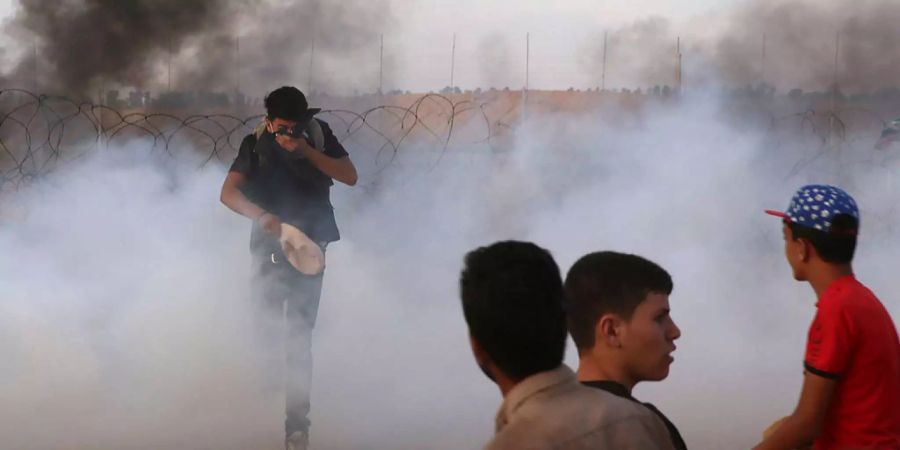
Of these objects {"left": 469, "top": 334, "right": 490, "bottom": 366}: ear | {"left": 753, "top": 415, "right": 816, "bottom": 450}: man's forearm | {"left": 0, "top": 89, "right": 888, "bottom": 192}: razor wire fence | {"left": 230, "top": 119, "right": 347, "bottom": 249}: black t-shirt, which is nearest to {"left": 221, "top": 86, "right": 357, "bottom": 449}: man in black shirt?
{"left": 230, "top": 119, "right": 347, "bottom": 249}: black t-shirt

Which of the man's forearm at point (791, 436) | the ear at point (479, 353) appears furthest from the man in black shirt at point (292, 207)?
the ear at point (479, 353)

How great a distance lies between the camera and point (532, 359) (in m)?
1.92

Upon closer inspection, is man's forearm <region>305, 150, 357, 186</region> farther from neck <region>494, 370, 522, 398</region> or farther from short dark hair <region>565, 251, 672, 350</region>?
neck <region>494, 370, 522, 398</region>

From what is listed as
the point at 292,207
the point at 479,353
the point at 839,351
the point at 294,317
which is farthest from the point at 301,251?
the point at 479,353

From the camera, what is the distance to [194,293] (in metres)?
6.71

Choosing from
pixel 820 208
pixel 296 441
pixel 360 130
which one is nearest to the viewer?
pixel 820 208

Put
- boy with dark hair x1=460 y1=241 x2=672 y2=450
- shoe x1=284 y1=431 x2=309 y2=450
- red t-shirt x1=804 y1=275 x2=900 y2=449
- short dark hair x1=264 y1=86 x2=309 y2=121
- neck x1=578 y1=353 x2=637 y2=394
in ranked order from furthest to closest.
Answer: shoe x1=284 y1=431 x2=309 y2=450, short dark hair x1=264 y1=86 x2=309 y2=121, red t-shirt x1=804 y1=275 x2=900 y2=449, neck x1=578 y1=353 x2=637 y2=394, boy with dark hair x1=460 y1=241 x2=672 y2=450

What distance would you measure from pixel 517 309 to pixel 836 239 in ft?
4.64

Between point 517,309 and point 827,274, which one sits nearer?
point 517,309

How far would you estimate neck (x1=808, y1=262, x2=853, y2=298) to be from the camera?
306 centimetres

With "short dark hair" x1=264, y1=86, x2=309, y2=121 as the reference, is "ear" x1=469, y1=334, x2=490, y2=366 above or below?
below

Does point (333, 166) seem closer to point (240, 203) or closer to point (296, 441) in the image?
point (240, 203)

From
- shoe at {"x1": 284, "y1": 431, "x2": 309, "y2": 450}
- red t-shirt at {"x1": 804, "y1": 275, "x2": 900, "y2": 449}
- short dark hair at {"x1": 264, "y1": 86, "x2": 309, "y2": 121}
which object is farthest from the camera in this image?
shoe at {"x1": 284, "y1": 431, "x2": 309, "y2": 450}

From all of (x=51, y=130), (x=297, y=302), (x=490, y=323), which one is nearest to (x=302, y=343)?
(x=297, y=302)
